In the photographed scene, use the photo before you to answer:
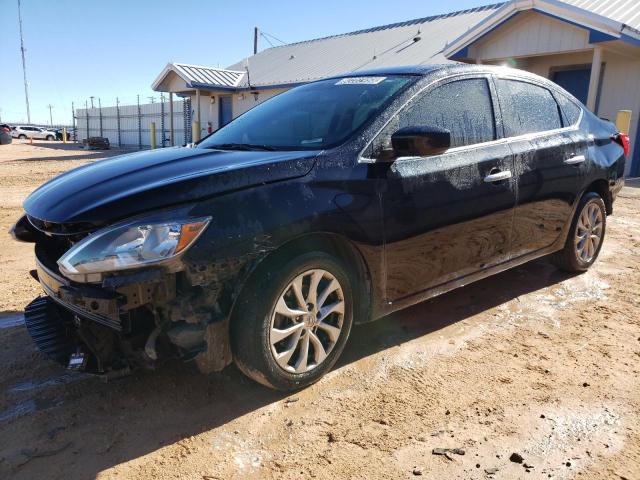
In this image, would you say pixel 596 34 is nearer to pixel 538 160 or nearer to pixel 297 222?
pixel 538 160

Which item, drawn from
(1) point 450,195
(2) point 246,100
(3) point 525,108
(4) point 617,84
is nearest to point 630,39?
(4) point 617,84

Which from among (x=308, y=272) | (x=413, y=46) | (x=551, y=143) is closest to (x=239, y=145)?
(x=308, y=272)

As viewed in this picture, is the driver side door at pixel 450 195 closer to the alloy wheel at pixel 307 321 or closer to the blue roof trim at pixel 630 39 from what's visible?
the alloy wheel at pixel 307 321

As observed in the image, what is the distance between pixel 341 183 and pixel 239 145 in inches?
35.9

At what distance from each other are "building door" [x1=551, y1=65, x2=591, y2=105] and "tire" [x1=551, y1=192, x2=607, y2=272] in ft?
29.8

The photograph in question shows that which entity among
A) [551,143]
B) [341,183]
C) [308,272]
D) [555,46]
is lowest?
[308,272]

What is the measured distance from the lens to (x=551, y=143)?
4.12m

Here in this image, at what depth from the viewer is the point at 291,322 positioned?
2732 mm

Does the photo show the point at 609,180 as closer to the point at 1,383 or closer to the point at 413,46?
the point at 1,383

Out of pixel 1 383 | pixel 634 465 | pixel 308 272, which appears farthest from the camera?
pixel 1 383

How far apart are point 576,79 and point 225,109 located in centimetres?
1725

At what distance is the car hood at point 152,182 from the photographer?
2.39 meters

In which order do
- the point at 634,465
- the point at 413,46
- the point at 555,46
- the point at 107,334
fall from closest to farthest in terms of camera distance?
the point at 634,465
the point at 107,334
the point at 555,46
the point at 413,46

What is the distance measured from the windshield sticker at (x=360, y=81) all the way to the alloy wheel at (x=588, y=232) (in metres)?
2.33
